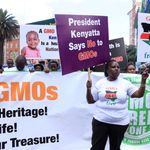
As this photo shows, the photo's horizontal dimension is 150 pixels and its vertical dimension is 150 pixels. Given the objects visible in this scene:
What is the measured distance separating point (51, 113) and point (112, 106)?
54.0 inches

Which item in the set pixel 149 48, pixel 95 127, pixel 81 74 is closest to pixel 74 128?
pixel 81 74

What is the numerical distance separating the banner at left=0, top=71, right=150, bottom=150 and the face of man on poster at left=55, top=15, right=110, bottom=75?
0.92 metres

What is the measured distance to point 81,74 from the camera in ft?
22.3

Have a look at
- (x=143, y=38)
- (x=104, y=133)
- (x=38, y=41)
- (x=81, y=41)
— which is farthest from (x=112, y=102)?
(x=38, y=41)

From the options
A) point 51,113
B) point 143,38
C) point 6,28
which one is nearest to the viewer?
point 51,113

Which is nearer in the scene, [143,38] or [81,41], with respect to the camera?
[81,41]

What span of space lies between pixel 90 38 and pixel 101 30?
217 mm

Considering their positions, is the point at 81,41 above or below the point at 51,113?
above

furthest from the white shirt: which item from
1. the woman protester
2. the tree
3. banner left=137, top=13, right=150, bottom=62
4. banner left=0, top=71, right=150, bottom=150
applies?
the tree

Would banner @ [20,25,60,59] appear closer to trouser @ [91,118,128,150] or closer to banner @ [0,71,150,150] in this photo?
banner @ [0,71,150,150]

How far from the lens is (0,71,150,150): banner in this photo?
6.32m

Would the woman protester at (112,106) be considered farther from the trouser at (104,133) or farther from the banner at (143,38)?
the banner at (143,38)

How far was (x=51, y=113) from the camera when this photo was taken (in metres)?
6.56

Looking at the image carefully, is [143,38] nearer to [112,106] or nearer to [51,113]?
[51,113]
